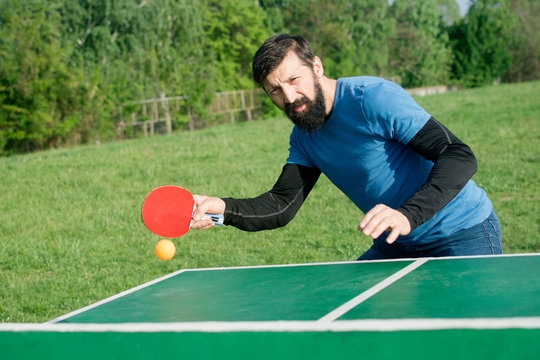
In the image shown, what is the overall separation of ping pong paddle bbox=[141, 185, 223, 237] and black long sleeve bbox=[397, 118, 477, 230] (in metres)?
1.11

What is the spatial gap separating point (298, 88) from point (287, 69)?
115 millimetres

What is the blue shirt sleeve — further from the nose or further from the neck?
the nose

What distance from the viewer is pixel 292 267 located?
3367mm

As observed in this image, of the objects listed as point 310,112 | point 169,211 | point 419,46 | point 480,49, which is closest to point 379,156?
point 310,112

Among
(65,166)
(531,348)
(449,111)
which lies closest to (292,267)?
(531,348)

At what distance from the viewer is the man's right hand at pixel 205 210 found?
3.38 metres

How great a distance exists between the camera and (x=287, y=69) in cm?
322

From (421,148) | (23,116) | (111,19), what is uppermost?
(111,19)

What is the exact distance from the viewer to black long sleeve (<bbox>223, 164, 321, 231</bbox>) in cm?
354

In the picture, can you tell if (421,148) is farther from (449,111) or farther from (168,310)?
(449,111)

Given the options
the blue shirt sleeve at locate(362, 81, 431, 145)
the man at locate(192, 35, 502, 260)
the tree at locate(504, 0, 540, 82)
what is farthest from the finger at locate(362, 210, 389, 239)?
the tree at locate(504, 0, 540, 82)

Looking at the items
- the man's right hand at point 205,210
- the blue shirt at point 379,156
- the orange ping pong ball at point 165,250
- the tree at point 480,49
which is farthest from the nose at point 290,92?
the tree at point 480,49

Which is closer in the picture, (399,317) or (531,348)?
(531,348)

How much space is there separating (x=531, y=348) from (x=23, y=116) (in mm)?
22904
